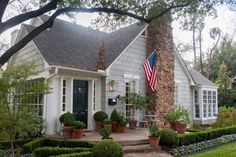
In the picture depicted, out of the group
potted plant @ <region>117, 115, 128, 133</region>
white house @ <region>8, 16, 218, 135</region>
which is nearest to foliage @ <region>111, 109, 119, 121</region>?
potted plant @ <region>117, 115, 128, 133</region>

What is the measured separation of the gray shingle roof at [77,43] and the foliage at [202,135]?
5455mm

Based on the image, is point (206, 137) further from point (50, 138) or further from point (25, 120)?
point (25, 120)

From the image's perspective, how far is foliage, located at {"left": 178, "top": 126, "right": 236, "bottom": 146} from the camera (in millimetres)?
12003

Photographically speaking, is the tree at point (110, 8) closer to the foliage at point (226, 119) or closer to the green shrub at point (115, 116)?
the green shrub at point (115, 116)

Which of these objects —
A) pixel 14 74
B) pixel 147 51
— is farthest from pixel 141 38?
pixel 14 74

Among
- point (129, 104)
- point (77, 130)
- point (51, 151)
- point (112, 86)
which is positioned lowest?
point (51, 151)

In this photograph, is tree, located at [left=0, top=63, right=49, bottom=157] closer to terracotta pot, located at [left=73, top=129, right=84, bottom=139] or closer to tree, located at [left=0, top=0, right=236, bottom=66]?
tree, located at [left=0, top=0, right=236, bottom=66]

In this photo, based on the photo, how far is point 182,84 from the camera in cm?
2022

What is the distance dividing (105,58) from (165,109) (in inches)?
176

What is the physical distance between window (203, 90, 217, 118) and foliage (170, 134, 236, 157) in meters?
7.29

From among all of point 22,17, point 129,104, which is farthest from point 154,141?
point 22,17

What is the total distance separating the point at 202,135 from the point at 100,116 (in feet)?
15.4

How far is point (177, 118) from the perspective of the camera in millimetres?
14531

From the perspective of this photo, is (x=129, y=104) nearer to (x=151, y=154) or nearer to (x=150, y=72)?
(x=150, y=72)
